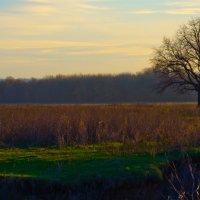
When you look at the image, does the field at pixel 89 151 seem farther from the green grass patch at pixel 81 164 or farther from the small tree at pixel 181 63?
the small tree at pixel 181 63

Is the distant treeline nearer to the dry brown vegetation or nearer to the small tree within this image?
the small tree

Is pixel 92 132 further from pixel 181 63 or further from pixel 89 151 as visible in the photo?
pixel 181 63

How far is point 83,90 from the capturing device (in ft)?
329

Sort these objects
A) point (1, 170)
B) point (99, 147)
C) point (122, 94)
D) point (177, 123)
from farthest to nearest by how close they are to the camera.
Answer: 1. point (122, 94)
2. point (177, 123)
3. point (99, 147)
4. point (1, 170)

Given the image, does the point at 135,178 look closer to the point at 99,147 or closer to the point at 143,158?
the point at 143,158

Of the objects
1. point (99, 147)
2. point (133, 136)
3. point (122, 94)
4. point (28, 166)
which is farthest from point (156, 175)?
point (122, 94)

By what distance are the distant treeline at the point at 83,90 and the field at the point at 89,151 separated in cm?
6890

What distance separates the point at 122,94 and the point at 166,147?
7879 cm

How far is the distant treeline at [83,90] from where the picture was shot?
96.0 metres

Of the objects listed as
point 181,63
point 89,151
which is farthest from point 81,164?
point 181,63

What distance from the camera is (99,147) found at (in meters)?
20.8

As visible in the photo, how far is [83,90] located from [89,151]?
8054 cm

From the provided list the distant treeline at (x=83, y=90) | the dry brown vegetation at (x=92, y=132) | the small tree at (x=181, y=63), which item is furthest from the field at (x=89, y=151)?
the distant treeline at (x=83, y=90)

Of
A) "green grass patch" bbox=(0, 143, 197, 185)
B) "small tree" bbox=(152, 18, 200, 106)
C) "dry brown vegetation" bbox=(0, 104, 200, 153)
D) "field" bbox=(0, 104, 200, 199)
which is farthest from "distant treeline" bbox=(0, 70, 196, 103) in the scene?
"green grass patch" bbox=(0, 143, 197, 185)
